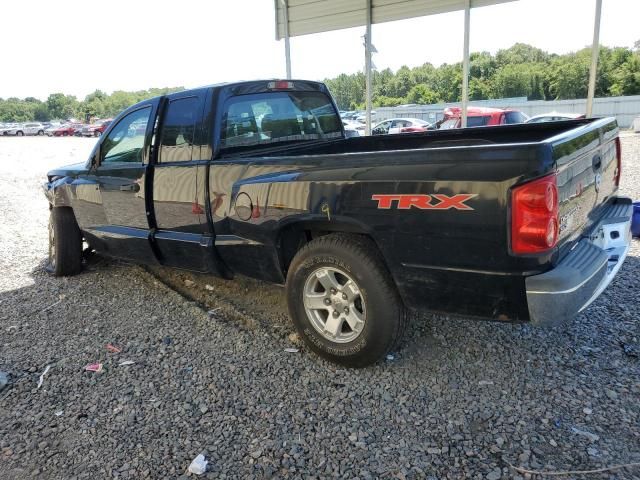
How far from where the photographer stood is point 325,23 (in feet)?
34.8

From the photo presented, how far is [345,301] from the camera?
3.34m

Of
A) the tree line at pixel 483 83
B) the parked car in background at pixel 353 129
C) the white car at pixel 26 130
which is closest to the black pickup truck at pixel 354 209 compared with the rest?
the parked car in background at pixel 353 129

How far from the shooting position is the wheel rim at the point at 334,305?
330 cm

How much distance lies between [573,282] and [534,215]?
1.38ft

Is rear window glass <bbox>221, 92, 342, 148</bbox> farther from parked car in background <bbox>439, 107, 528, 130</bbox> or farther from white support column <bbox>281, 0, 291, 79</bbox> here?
parked car in background <bbox>439, 107, 528, 130</bbox>

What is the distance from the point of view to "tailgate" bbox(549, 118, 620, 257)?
2693mm

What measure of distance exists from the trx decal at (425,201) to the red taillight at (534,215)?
0.22m

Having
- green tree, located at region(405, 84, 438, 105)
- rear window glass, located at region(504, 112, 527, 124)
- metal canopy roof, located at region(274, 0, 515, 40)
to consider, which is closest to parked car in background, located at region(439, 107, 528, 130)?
rear window glass, located at region(504, 112, 527, 124)

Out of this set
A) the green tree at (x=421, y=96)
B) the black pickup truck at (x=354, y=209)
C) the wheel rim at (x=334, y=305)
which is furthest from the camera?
the green tree at (x=421, y=96)

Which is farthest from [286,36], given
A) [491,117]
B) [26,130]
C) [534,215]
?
[26,130]

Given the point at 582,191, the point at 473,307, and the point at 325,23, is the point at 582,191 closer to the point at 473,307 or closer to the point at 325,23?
the point at 473,307

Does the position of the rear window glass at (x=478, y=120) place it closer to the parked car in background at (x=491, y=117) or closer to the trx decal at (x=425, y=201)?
the parked car in background at (x=491, y=117)

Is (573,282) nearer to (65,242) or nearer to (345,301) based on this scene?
(345,301)

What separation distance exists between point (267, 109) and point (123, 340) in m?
2.26
